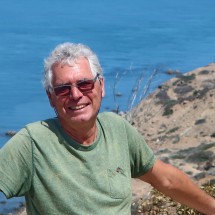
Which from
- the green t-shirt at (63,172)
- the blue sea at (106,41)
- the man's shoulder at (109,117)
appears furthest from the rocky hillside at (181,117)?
the green t-shirt at (63,172)

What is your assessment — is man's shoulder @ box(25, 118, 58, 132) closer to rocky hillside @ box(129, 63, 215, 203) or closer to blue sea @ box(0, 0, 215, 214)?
rocky hillside @ box(129, 63, 215, 203)

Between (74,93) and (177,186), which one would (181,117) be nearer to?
(177,186)

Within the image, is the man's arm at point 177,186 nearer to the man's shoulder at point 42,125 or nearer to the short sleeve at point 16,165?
the man's shoulder at point 42,125

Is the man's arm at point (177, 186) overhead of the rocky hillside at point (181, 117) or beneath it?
beneath

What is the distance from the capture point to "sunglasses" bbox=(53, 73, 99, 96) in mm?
3006

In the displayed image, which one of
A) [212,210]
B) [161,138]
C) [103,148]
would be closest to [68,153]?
[103,148]

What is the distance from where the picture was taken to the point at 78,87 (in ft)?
9.95

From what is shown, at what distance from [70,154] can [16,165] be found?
279mm

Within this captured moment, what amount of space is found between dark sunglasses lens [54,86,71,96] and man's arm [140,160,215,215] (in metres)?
0.70

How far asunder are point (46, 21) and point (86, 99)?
41.8 meters

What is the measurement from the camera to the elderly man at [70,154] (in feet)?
9.68

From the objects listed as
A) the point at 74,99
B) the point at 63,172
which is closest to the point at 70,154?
the point at 63,172

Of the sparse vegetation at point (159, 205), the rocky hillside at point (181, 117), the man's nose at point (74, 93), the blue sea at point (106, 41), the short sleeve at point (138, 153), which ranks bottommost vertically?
the sparse vegetation at point (159, 205)

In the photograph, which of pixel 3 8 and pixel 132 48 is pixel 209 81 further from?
pixel 3 8
